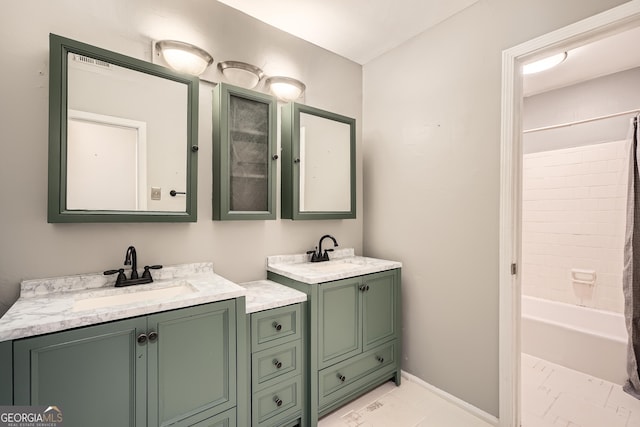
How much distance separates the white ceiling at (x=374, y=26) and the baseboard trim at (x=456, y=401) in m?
2.52

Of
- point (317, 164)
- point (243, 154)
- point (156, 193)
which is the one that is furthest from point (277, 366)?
point (317, 164)

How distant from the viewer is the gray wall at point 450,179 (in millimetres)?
1795

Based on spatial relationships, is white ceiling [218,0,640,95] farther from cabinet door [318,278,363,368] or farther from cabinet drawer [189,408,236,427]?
cabinet drawer [189,408,236,427]

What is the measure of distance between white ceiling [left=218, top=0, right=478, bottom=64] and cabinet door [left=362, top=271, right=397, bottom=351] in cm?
181

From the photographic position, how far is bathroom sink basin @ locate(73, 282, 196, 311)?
1303mm

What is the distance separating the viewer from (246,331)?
1.45 meters

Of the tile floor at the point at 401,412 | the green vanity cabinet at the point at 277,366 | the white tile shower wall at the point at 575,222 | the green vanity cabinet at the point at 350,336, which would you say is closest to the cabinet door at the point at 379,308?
the green vanity cabinet at the point at 350,336

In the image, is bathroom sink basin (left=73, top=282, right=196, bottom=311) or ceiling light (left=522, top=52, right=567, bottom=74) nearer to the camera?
bathroom sink basin (left=73, top=282, right=196, bottom=311)

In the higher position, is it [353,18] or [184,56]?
[353,18]

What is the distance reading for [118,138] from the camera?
1.51m

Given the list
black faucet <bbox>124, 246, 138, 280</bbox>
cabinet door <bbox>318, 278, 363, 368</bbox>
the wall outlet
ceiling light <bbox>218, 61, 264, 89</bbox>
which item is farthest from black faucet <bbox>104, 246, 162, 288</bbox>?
ceiling light <bbox>218, 61, 264, 89</bbox>

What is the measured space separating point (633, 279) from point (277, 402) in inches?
109

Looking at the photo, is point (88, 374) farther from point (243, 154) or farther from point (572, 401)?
point (572, 401)

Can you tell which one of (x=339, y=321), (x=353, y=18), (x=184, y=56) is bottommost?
(x=339, y=321)
